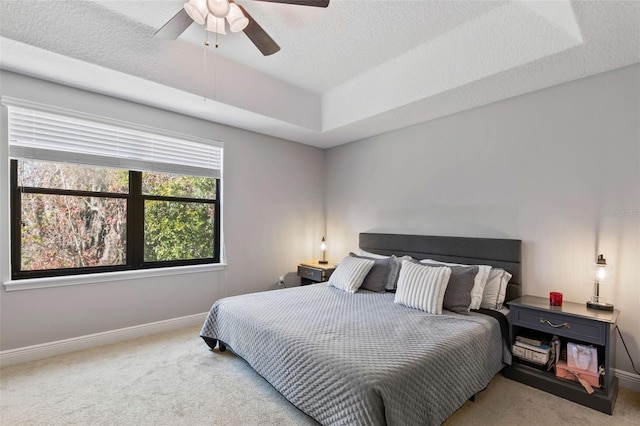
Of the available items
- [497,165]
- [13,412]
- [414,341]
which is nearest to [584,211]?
[497,165]

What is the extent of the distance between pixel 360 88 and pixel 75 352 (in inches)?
154

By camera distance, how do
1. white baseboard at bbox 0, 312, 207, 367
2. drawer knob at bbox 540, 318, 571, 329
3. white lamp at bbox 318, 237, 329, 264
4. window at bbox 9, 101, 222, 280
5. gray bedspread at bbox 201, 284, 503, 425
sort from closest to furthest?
1. gray bedspread at bbox 201, 284, 503, 425
2. drawer knob at bbox 540, 318, 571, 329
3. white baseboard at bbox 0, 312, 207, 367
4. window at bbox 9, 101, 222, 280
5. white lamp at bbox 318, 237, 329, 264

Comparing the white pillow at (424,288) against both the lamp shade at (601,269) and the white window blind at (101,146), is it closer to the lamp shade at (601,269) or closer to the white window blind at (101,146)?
the lamp shade at (601,269)

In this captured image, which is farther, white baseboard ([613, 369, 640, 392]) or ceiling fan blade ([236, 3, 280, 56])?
white baseboard ([613, 369, 640, 392])

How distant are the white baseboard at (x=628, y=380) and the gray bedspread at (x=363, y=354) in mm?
892

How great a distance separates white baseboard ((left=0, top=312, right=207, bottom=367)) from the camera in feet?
8.52

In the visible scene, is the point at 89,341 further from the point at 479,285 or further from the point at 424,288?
the point at 479,285

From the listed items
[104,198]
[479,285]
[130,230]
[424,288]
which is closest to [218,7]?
[104,198]

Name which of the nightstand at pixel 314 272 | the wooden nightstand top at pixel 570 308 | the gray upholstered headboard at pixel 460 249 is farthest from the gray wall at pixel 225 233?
the wooden nightstand top at pixel 570 308

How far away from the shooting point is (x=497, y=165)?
3.03 meters

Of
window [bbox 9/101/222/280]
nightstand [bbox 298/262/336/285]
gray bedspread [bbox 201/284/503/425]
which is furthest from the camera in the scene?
nightstand [bbox 298/262/336/285]

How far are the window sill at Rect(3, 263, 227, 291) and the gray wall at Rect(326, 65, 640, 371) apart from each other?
2.53 meters

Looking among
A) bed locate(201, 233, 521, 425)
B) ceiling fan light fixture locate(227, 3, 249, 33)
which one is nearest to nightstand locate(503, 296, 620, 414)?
bed locate(201, 233, 521, 425)

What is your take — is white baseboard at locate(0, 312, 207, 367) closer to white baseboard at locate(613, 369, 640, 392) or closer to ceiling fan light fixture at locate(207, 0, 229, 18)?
ceiling fan light fixture at locate(207, 0, 229, 18)
